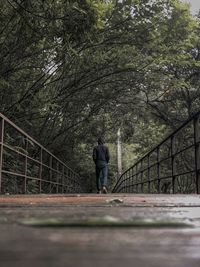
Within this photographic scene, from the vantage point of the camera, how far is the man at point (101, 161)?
12.1 meters

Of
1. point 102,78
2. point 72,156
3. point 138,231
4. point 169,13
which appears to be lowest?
point 138,231

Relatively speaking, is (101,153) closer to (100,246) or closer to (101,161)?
(101,161)

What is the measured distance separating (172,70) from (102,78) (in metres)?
4.77

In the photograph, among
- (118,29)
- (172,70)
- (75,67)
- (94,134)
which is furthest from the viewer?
(94,134)

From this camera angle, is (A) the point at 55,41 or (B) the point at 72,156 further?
(B) the point at 72,156

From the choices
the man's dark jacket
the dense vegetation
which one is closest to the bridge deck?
the dense vegetation

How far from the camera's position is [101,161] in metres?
12.2

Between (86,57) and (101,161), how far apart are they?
2.92 meters

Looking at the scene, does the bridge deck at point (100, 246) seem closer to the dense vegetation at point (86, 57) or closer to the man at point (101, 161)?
the dense vegetation at point (86, 57)

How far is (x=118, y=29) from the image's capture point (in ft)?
32.0

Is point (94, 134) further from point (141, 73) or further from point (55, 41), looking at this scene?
point (55, 41)

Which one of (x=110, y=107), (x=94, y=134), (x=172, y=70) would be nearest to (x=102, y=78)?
(x=110, y=107)

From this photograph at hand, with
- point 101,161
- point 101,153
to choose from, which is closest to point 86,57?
point 101,153

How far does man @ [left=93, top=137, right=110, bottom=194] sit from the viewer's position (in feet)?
39.6
